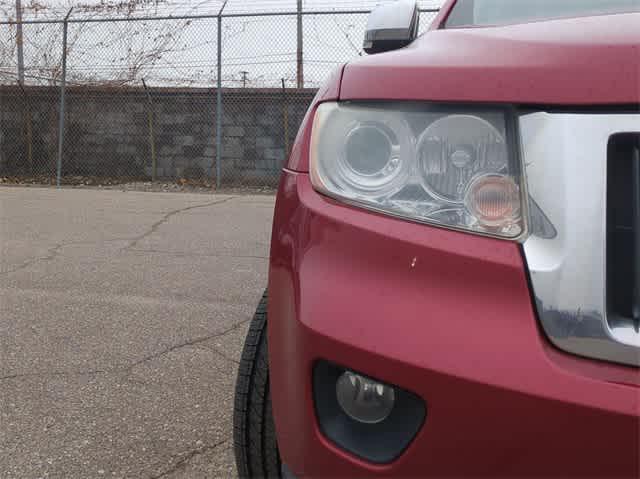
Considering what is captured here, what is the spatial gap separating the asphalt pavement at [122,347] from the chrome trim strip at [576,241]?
3.94 ft

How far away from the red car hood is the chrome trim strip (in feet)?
0.16

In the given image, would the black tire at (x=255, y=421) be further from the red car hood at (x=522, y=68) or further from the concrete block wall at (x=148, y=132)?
the concrete block wall at (x=148, y=132)

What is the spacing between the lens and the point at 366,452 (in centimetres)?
100

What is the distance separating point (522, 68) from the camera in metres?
1.04

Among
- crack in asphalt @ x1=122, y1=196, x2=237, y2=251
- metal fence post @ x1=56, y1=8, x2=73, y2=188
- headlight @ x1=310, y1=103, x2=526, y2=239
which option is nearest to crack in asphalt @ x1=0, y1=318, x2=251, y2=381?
headlight @ x1=310, y1=103, x2=526, y2=239

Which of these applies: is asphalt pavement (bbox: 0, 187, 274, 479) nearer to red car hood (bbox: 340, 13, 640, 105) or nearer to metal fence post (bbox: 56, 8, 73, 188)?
red car hood (bbox: 340, 13, 640, 105)

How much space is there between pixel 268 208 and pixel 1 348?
5.32 meters

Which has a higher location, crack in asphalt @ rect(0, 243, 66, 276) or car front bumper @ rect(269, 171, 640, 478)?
car front bumper @ rect(269, 171, 640, 478)

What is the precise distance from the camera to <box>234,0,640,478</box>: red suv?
2.96ft

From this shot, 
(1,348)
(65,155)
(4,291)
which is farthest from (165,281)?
(65,155)

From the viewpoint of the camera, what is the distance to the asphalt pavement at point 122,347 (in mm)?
1914

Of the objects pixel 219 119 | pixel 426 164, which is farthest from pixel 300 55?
pixel 426 164

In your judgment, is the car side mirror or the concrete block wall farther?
the concrete block wall

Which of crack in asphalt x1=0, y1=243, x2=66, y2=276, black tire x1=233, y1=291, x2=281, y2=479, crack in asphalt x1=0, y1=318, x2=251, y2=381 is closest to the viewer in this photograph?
black tire x1=233, y1=291, x2=281, y2=479
